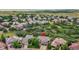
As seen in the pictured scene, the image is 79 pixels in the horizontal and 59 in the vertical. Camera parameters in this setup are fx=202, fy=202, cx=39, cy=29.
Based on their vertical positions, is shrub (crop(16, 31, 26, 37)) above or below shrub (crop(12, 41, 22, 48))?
above

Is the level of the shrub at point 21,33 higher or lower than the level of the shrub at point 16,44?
higher
